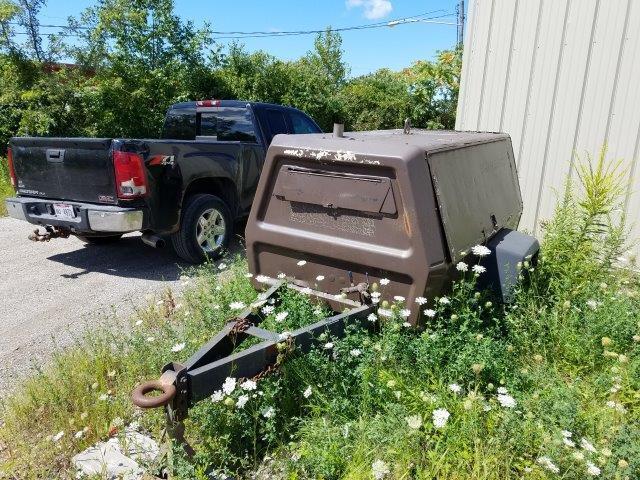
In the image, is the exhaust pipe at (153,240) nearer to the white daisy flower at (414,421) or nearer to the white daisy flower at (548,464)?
the white daisy flower at (414,421)

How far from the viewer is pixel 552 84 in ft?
18.0

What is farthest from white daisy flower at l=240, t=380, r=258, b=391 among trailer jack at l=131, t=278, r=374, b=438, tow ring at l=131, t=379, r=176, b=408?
tow ring at l=131, t=379, r=176, b=408

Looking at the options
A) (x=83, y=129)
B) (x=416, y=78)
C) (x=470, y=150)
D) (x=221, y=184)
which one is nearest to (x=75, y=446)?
(x=470, y=150)

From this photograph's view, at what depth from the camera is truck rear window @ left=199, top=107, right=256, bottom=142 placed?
6.76 meters

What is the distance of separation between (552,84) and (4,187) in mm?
10355

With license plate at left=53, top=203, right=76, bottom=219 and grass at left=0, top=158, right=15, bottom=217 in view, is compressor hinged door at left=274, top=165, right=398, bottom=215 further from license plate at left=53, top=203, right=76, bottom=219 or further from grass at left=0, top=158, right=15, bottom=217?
grass at left=0, top=158, right=15, bottom=217

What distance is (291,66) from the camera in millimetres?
16078

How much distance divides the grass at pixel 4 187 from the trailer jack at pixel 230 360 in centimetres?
834

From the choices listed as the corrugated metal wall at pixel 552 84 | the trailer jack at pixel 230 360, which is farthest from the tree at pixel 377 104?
the trailer jack at pixel 230 360

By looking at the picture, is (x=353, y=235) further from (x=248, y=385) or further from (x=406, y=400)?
(x=248, y=385)

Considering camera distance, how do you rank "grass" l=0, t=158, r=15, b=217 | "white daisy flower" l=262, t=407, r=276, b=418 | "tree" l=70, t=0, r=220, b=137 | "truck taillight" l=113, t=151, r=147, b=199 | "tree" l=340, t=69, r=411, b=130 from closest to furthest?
"white daisy flower" l=262, t=407, r=276, b=418 < "truck taillight" l=113, t=151, r=147, b=199 < "grass" l=0, t=158, r=15, b=217 < "tree" l=70, t=0, r=220, b=137 < "tree" l=340, t=69, r=411, b=130

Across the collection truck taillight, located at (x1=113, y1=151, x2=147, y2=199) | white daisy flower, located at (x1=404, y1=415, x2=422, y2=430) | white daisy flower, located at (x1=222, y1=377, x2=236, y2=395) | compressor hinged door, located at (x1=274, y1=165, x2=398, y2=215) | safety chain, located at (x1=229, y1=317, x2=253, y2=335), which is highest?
compressor hinged door, located at (x1=274, y1=165, x2=398, y2=215)

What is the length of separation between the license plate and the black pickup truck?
0.04ft

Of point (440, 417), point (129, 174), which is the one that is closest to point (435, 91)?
point (129, 174)
